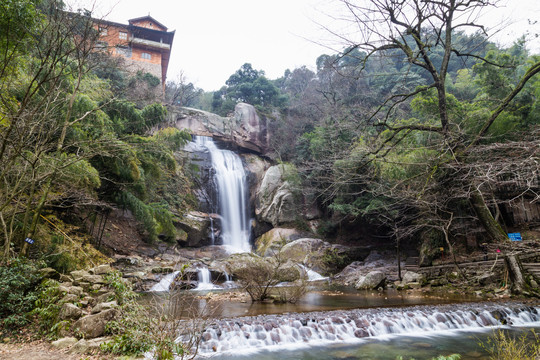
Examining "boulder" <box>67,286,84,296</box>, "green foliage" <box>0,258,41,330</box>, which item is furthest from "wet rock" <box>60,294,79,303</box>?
"green foliage" <box>0,258,41,330</box>

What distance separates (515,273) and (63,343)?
9.30 m

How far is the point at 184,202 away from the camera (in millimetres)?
21984

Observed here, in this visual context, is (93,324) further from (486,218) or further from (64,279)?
(486,218)

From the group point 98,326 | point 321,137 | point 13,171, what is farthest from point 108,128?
point 321,137

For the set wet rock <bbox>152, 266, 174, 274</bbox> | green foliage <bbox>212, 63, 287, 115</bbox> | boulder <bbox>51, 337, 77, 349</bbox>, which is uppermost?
green foliage <bbox>212, 63, 287, 115</bbox>

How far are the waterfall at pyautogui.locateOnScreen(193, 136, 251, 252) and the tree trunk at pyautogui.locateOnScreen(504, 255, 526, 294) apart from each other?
1612 cm

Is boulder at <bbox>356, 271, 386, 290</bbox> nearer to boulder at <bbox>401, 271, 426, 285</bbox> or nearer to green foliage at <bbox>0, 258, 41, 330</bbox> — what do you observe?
boulder at <bbox>401, 271, 426, 285</bbox>

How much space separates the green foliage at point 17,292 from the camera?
521 cm

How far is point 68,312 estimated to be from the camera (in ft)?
16.6

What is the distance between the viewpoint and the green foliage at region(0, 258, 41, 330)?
5211 mm

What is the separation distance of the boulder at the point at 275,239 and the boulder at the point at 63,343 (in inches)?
594

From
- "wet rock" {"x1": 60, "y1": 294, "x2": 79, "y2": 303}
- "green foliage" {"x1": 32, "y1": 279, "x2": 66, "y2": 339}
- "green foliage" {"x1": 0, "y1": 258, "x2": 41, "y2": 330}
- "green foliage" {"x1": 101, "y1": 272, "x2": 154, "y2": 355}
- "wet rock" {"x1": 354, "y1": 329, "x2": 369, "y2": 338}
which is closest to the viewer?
"green foliage" {"x1": 101, "y1": 272, "x2": 154, "y2": 355}

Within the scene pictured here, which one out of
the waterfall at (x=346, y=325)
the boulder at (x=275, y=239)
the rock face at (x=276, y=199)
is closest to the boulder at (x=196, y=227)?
the boulder at (x=275, y=239)

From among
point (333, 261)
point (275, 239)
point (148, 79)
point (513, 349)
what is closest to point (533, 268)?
point (513, 349)
